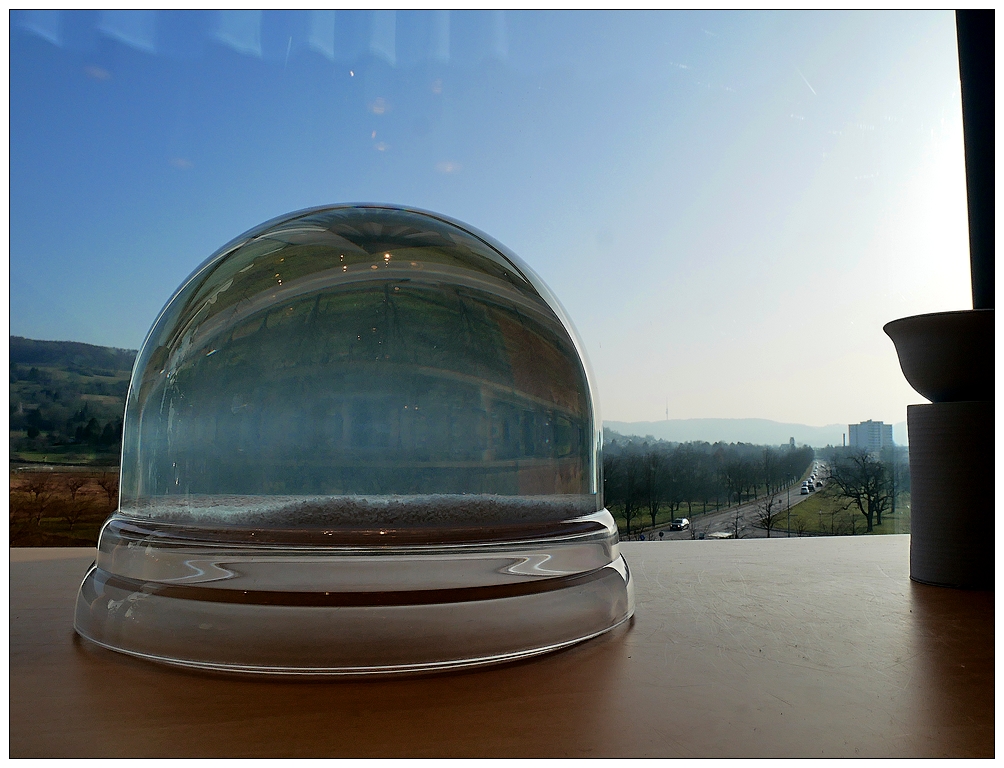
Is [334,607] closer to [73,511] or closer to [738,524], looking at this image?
[73,511]

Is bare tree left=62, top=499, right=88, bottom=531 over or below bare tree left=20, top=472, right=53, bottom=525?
below

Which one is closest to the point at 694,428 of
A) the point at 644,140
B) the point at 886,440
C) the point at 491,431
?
the point at 886,440

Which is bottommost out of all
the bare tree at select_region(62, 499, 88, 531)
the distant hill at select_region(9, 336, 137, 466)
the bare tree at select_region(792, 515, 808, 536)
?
the bare tree at select_region(792, 515, 808, 536)

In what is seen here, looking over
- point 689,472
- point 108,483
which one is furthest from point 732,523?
point 108,483

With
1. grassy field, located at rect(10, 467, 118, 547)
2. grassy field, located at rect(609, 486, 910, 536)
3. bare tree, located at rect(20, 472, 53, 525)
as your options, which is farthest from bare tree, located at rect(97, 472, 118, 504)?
grassy field, located at rect(609, 486, 910, 536)

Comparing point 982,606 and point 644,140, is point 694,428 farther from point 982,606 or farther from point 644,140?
point 982,606

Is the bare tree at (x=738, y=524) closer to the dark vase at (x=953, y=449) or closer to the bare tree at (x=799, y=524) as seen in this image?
the bare tree at (x=799, y=524)

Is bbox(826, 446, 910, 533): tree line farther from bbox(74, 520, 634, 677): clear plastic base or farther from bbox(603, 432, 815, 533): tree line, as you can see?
bbox(74, 520, 634, 677): clear plastic base

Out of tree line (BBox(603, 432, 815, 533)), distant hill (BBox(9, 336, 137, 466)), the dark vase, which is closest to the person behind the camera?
the dark vase
